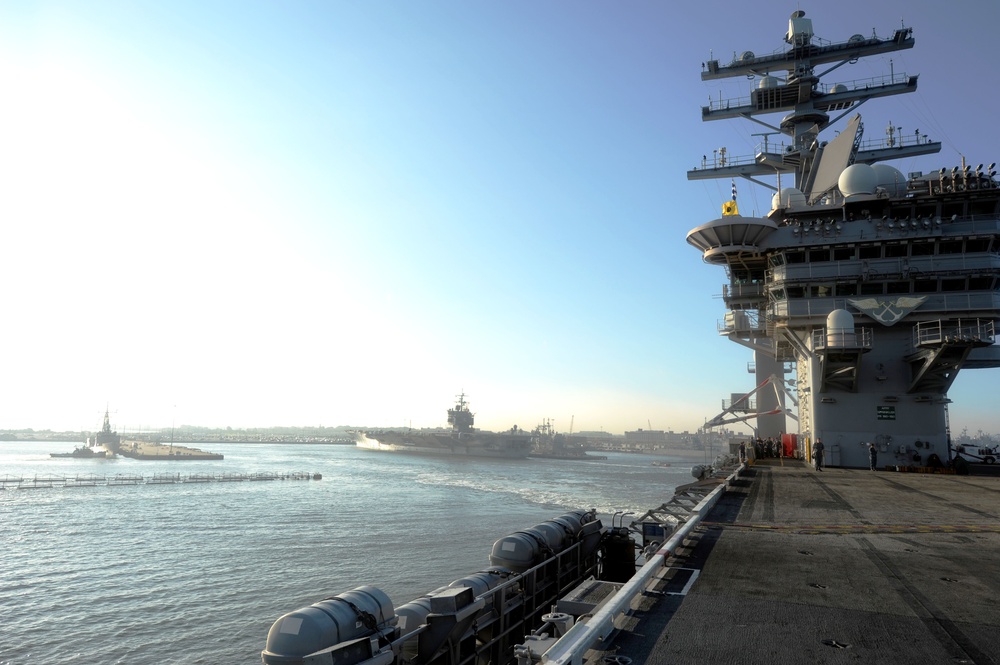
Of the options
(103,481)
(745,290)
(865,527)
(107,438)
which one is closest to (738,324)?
(745,290)

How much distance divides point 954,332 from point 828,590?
21.5m

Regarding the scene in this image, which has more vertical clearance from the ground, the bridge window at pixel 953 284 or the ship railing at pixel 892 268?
the ship railing at pixel 892 268

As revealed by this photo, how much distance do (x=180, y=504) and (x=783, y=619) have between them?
4577 cm

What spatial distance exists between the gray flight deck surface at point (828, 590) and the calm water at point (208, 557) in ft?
38.8

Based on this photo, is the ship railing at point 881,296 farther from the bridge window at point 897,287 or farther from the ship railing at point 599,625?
the ship railing at point 599,625

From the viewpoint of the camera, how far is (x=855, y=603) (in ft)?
20.9

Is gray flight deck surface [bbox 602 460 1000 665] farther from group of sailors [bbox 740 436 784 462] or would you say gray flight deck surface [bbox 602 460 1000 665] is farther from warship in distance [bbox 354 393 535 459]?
warship in distance [bbox 354 393 535 459]

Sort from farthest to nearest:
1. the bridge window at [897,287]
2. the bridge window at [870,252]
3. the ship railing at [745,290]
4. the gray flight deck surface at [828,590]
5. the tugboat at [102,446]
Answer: the tugboat at [102,446], the ship railing at [745,290], the bridge window at [870,252], the bridge window at [897,287], the gray flight deck surface at [828,590]

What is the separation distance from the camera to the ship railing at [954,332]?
2083 centimetres

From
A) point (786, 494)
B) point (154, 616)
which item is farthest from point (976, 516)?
point (154, 616)

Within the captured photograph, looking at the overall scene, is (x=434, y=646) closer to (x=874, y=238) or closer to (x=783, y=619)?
(x=783, y=619)

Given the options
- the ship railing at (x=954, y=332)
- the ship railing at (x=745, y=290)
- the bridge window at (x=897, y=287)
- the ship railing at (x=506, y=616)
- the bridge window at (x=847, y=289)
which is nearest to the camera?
the ship railing at (x=506, y=616)

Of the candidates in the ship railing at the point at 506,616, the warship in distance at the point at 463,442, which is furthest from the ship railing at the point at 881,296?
the warship in distance at the point at 463,442

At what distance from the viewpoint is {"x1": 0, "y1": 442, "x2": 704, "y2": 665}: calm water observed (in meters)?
15.4
